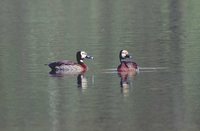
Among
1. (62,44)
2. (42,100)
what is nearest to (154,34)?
(62,44)

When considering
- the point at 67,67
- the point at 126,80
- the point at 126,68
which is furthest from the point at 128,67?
the point at 67,67

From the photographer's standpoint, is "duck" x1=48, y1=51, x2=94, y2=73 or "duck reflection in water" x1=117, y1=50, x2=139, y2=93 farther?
"duck" x1=48, y1=51, x2=94, y2=73

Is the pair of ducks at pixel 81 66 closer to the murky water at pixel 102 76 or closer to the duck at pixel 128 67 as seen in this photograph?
the duck at pixel 128 67

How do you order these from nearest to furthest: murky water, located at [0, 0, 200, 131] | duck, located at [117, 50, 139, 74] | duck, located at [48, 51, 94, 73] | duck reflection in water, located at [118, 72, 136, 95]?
murky water, located at [0, 0, 200, 131]
duck reflection in water, located at [118, 72, 136, 95]
duck, located at [117, 50, 139, 74]
duck, located at [48, 51, 94, 73]

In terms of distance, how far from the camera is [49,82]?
30.3m

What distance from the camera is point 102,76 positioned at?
31078mm

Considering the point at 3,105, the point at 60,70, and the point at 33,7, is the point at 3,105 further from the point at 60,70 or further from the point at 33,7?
the point at 33,7

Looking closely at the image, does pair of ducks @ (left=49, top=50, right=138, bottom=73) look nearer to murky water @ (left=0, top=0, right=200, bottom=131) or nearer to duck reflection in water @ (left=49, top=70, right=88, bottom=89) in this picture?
duck reflection in water @ (left=49, top=70, right=88, bottom=89)

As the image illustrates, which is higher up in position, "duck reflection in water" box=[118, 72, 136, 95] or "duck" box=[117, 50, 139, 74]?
"duck" box=[117, 50, 139, 74]

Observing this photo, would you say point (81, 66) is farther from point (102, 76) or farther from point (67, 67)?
point (102, 76)

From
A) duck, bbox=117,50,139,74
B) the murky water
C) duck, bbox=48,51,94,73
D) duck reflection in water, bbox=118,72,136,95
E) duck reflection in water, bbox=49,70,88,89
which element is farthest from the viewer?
duck, bbox=48,51,94,73

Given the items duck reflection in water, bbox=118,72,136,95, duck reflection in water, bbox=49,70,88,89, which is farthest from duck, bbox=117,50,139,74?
duck reflection in water, bbox=49,70,88,89

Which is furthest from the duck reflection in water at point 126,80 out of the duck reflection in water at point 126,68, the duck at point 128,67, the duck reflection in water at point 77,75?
the duck reflection in water at point 77,75

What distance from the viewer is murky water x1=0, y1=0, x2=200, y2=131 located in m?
24.0
